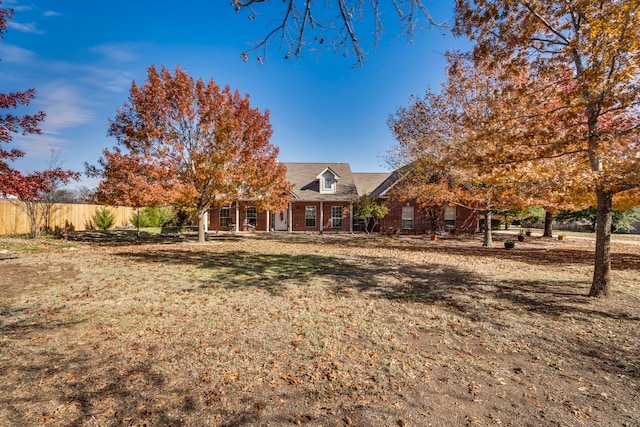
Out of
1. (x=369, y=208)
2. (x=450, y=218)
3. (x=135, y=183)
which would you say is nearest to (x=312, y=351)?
(x=135, y=183)

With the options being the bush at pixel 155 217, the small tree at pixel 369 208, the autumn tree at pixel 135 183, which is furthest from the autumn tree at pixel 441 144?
the bush at pixel 155 217

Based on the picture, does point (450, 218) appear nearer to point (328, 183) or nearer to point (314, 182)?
point (328, 183)

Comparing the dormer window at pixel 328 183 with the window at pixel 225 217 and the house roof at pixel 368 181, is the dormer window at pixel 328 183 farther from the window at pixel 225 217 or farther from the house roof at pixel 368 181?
the window at pixel 225 217

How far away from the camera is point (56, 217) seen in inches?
794

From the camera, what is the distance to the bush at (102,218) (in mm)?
24141

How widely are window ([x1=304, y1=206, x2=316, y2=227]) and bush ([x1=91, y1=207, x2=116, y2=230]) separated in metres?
16.6

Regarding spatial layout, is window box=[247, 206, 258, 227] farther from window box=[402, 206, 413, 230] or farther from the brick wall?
window box=[402, 206, 413, 230]

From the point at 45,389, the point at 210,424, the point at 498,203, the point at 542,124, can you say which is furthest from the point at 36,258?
the point at 498,203

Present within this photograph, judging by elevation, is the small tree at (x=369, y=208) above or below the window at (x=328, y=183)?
below

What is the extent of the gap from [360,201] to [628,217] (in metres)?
20.4

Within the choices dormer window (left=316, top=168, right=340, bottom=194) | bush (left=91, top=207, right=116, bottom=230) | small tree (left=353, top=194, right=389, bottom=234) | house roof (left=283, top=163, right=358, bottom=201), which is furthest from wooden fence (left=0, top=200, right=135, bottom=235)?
small tree (left=353, top=194, right=389, bottom=234)

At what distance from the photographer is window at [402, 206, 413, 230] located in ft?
82.9

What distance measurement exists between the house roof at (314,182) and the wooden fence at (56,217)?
16575 mm

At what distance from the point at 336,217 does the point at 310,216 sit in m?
2.35
